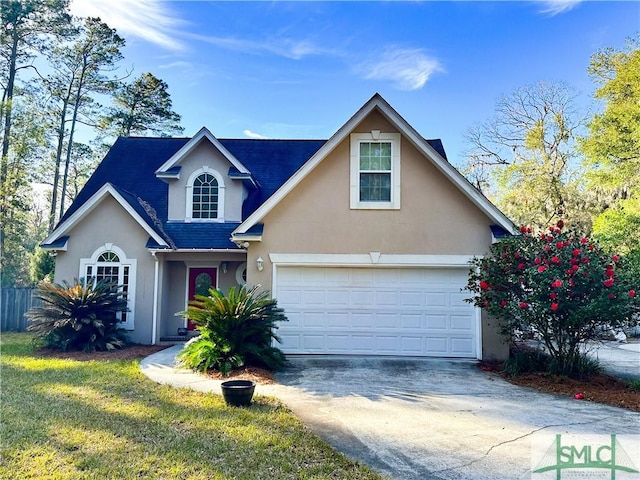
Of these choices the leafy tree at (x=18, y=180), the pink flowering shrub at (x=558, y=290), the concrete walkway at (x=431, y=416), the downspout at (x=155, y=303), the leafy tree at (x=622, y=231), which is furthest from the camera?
the leafy tree at (x=18, y=180)

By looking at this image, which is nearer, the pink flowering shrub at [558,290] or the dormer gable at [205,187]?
the pink flowering shrub at [558,290]

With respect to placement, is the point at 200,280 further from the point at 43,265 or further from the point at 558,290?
the point at 558,290

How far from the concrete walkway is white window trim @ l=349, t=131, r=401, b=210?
3665 millimetres

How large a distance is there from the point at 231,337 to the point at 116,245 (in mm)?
5652

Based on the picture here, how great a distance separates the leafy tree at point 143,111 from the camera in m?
24.9

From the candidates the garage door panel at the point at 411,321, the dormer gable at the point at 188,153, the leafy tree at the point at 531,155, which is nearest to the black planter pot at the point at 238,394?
the garage door panel at the point at 411,321

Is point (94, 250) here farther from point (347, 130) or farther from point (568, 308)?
point (568, 308)

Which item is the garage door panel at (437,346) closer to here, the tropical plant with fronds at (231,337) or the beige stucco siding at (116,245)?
the tropical plant with fronds at (231,337)

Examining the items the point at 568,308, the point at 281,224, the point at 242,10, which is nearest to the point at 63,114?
the point at 242,10

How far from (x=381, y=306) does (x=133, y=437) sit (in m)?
6.28

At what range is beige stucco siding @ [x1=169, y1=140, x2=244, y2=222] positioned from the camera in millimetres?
12594

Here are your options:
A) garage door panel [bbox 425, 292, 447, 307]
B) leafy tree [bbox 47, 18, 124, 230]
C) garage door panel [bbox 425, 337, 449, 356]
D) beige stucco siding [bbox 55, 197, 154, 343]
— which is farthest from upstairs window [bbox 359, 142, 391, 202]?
leafy tree [bbox 47, 18, 124, 230]

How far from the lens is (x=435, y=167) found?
976 centimetres

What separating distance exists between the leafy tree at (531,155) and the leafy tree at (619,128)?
20.2 feet
